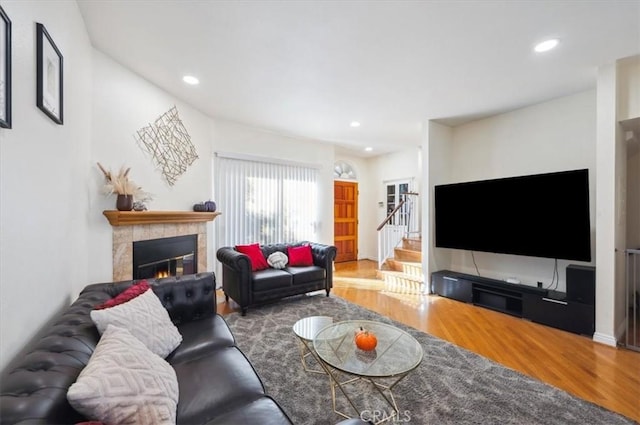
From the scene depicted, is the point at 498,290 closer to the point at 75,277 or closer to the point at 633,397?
the point at 633,397

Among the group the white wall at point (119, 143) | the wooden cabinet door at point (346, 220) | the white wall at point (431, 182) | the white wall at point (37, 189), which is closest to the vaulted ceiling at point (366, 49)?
the white wall at point (119, 143)

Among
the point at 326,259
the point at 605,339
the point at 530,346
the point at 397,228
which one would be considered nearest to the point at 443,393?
the point at 530,346

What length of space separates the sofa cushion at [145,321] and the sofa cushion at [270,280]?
1618 mm

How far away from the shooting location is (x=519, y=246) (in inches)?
132

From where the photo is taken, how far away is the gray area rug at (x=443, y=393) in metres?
1.69

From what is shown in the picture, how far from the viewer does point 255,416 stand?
1150mm

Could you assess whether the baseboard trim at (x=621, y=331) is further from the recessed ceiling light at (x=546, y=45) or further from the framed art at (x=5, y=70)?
the framed art at (x=5, y=70)

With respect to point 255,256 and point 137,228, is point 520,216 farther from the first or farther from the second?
point 137,228

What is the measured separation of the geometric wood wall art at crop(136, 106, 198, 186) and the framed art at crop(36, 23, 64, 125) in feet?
4.91

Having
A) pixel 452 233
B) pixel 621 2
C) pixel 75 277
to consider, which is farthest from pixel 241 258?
pixel 621 2

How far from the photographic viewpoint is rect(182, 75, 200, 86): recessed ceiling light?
120 inches

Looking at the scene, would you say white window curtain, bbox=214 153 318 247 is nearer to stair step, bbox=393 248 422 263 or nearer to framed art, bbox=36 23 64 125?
stair step, bbox=393 248 422 263

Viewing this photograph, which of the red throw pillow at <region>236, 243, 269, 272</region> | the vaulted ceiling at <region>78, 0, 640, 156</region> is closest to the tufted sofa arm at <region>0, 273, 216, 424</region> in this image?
the red throw pillow at <region>236, 243, 269, 272</region>

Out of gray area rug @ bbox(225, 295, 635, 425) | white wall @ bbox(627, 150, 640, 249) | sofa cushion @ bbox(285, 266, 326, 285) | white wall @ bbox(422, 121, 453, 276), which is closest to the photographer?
gray area rug @ bbox(225, 295, 635, 425)
